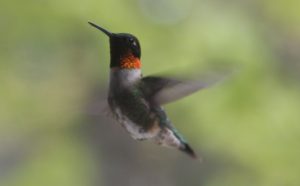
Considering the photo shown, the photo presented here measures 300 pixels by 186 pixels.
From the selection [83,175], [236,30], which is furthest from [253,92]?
[83,175]

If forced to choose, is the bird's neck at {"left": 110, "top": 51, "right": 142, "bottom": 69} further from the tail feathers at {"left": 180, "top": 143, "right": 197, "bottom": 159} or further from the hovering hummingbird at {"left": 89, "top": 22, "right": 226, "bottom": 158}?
the tail feathers at {"left": 180, "top": 143, "right": 197, "bottom": 159}

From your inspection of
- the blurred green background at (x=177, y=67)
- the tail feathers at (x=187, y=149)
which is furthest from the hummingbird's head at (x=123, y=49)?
the blurred green background at (x=177, y=67)

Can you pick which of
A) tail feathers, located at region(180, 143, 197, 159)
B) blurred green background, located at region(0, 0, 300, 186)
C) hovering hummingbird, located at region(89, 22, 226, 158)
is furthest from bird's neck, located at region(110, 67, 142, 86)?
blurred green background, located at region(0, 0, 300, 186)

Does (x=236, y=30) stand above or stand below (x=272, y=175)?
above

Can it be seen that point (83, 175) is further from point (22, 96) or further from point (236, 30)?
point (236, 30)

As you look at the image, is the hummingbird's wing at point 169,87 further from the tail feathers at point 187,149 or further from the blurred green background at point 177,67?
the blurred green background at point 177,67

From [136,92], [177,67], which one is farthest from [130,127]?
[177,67]
